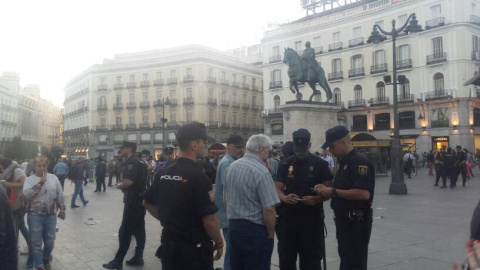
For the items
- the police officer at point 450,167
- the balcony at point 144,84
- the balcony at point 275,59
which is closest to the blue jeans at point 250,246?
the police officer at point 450,167

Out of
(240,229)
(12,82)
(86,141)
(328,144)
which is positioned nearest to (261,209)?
(240,229)

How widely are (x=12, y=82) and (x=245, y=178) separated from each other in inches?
4226

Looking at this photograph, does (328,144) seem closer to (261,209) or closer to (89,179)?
(261,209)

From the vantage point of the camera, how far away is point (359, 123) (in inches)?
1884

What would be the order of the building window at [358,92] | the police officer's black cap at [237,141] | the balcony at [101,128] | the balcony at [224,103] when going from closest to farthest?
1. the police officer's black cap at [237,141]
2. the building window at [358,92]
3. the balcony at [224,103]
4. the balcony at [101,128]

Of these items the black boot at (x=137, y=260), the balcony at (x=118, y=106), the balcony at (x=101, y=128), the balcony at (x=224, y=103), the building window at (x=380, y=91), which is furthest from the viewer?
the balcony at (x=101, y=128)

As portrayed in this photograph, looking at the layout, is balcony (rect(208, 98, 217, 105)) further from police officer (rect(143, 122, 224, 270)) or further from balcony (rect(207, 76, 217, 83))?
police officer (rect(143, 122, 224, 270))

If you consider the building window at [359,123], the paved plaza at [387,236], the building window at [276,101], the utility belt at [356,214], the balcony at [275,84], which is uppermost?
the balcony at [275,84]

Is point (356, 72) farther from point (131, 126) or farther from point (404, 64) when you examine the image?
point (131, 126)

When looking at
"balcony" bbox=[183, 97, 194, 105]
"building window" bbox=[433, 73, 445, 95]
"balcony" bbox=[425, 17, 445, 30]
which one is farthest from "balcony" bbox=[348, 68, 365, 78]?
"balcony" bbox=[183, 97, 194, 105]

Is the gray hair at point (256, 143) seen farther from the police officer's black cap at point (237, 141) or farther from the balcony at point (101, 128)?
the balcony at point (101, 128)

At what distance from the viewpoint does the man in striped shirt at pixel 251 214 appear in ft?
12.9

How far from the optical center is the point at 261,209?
4.01 metres

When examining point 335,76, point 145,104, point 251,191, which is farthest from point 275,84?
point 251,191
